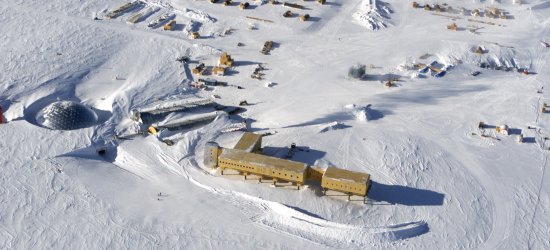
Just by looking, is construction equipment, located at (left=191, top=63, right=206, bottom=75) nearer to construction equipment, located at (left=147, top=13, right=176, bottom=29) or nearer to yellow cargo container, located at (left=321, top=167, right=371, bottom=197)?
construction equipment, located at (left=147, top=13, right=176, bottom=29)

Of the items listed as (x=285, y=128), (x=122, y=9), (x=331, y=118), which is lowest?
(x=285, y=128)

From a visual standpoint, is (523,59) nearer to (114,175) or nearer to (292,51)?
(292,51)

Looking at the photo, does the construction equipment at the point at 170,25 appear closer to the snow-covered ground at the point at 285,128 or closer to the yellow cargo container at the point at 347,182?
the snow-covered ground at the point at 285,128

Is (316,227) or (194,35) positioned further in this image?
(194,35)

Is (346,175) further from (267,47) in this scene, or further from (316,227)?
(267,47)

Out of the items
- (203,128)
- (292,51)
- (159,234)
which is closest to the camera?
(159,234)

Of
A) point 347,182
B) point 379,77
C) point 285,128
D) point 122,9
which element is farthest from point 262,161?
point 122,9

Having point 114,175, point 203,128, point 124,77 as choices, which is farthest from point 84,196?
point 124,77
